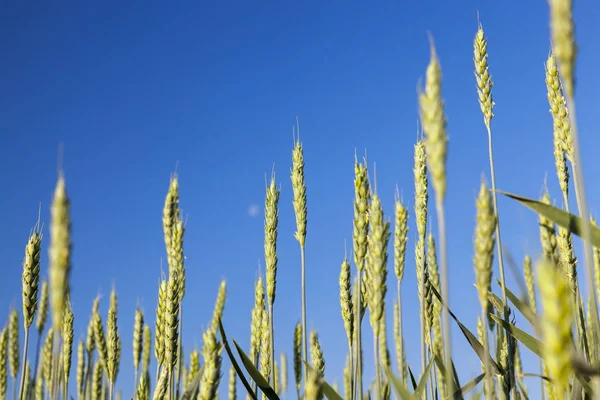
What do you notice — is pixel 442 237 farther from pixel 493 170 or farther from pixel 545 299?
pixel 493 170

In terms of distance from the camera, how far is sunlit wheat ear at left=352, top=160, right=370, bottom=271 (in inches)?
123

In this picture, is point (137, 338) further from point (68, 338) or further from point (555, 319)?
point (555, 319)

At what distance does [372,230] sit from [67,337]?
283 cm

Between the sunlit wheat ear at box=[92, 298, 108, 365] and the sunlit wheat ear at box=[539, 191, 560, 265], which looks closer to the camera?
the sunlit wheat ear at box=[539, 191, 560, 265]

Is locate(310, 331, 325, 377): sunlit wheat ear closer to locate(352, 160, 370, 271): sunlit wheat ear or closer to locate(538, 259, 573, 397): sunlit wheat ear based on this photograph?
locate(352, 160, 370, 271): sunlit wheat ear

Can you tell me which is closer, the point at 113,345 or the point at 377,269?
the point at 377,269

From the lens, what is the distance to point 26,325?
335 cm

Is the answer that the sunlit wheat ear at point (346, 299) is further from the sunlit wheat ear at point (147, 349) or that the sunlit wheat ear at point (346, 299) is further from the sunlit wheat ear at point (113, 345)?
the sunlit wheat ear at point (147, 349)

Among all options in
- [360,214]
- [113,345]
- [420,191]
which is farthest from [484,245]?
[113,345]

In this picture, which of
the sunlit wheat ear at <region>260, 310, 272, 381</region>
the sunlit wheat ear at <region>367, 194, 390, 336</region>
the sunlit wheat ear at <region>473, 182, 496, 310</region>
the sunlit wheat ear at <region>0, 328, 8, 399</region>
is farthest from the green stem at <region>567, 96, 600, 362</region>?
the sunlit wheat ear at <region>0, 328, 8, 399</region>

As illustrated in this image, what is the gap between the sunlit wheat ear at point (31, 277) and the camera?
3.42 m

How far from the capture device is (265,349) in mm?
4383

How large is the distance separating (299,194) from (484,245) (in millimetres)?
2294

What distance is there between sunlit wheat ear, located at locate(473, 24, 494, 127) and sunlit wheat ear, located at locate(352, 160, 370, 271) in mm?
876
